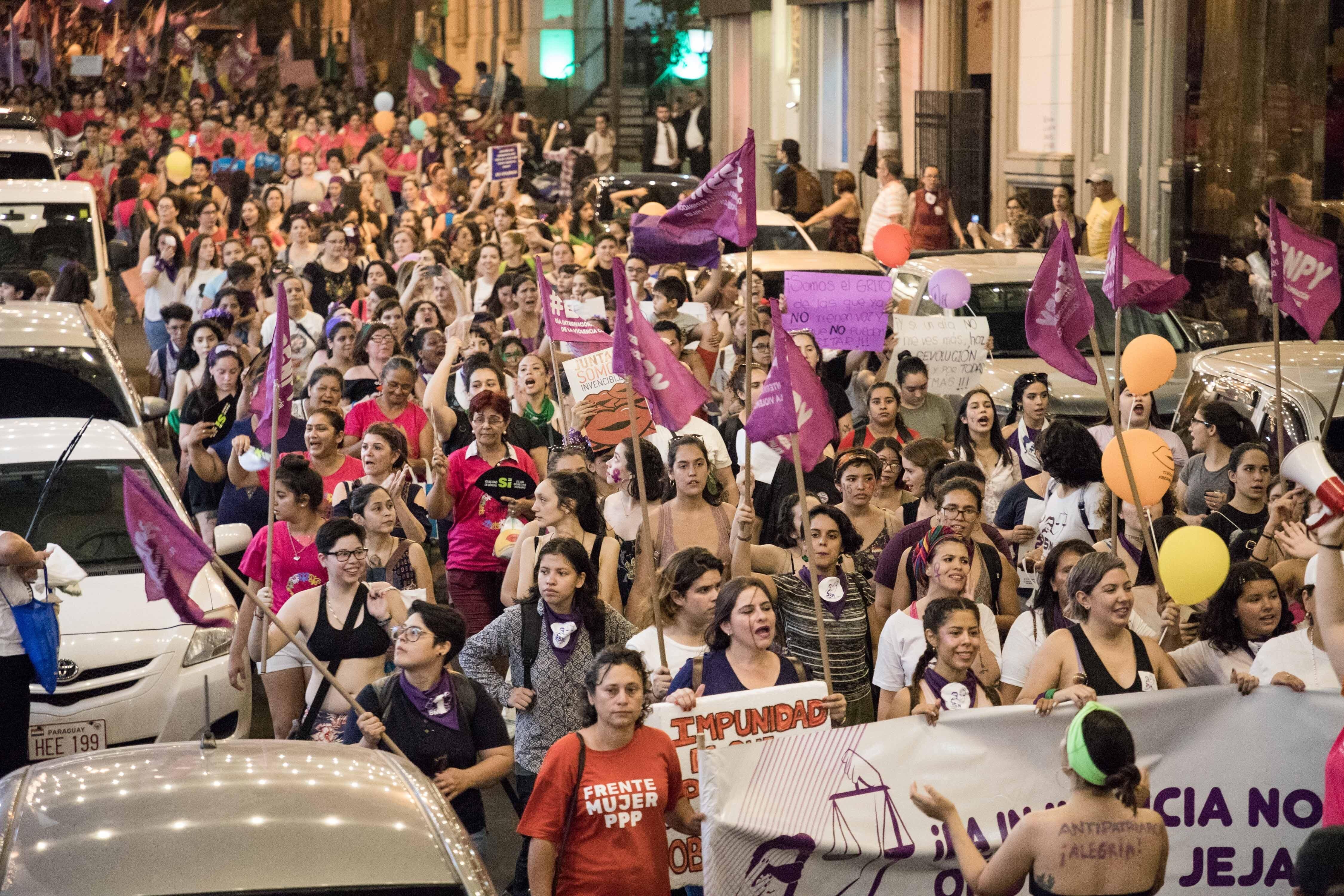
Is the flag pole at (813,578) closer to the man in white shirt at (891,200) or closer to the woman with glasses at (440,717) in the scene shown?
the woman with glasses at (440,717)

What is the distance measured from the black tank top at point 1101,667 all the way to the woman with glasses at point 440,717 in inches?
77.7

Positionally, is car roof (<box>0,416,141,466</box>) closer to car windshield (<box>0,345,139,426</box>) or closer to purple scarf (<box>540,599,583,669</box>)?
car windshield (<box>0,345,139,426</box>)

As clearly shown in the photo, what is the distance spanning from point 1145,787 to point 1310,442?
1420 millimetres

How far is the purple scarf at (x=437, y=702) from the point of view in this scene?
240 inches

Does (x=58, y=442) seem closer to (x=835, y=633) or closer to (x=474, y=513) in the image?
(x=474, y=513)

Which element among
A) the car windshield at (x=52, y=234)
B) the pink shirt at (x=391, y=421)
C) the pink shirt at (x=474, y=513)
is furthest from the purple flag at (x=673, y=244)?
the car windshield at (x=52, y=234)

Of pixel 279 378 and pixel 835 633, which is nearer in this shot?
pixel 835 633

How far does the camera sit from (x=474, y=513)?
9125 millimetres

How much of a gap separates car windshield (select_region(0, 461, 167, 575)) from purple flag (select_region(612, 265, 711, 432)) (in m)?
2.43

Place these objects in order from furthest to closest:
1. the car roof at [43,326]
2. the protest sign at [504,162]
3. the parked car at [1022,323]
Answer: the protest sign at [504,162] < the parked car at [1022,323] < the car roof at [43,326]

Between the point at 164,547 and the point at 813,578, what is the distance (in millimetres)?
2290

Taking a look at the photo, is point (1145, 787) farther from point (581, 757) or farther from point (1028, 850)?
point (581, 757)

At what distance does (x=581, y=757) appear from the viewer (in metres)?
5.66

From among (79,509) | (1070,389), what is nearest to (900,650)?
(79,509)
